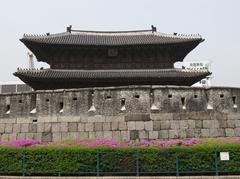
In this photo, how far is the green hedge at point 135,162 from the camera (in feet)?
41.0

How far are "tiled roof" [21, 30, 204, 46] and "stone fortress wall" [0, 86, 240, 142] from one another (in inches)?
175

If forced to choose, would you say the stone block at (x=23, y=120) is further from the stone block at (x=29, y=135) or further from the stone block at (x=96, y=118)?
the stone block at (x=96, y=118)

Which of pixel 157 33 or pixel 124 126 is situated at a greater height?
pixel 157 33

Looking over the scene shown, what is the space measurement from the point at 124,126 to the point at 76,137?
95.5 inches

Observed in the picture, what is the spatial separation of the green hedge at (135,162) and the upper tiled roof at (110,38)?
910 centimetres

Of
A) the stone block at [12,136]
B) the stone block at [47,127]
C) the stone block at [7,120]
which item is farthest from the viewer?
the stone block at [7,120]

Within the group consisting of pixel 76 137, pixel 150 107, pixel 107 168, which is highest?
pixel 150 107

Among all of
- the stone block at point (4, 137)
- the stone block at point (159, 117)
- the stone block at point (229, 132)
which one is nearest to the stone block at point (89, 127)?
the stone block at point (159, 117)

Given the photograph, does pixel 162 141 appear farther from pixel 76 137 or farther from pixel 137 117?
pixel 76 137

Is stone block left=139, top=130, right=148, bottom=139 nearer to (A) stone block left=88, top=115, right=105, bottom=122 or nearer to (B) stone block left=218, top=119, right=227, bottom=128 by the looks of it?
(A) stone block left=88, top=115, right=105, bottom=122

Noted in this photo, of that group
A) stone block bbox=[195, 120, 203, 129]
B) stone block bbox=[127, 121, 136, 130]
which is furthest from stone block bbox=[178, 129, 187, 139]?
stone block bbox=[127, 121, 136, 130]

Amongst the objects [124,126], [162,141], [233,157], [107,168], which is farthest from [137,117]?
[233,157]

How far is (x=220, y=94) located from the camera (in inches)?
665

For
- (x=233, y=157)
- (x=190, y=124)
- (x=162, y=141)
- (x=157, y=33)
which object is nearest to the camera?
(x=233, y=157)
